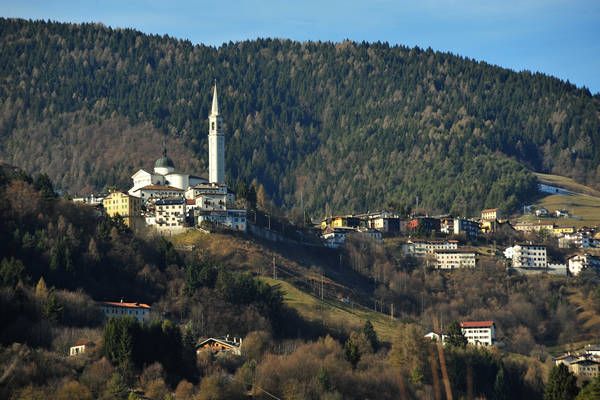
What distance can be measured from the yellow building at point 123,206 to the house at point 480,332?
3749 centimetres

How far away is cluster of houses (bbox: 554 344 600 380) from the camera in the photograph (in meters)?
102

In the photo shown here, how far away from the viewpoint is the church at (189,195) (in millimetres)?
123812

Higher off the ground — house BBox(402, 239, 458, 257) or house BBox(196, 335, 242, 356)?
house BBox(402, 239, 458, 257)

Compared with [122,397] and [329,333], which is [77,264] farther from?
[122,397]

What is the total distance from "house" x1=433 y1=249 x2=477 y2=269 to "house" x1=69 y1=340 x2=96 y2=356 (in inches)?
2650

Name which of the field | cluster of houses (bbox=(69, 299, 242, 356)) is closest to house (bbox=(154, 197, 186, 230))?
the field

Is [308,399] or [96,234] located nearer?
[308,399]

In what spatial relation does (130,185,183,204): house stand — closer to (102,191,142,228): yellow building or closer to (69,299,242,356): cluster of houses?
(102,191,142,228): yellow building

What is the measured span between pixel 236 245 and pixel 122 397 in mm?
47613

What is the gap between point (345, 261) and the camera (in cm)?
13838

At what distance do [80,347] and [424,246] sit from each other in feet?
237

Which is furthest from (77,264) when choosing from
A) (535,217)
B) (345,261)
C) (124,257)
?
(535,217)

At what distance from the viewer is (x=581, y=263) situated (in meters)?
147

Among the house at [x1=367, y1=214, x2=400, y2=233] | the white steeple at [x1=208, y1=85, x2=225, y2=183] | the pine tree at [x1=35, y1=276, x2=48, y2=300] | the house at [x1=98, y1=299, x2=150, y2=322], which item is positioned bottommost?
the house at [x1=98, y1=299, x2=150, y2=322]
